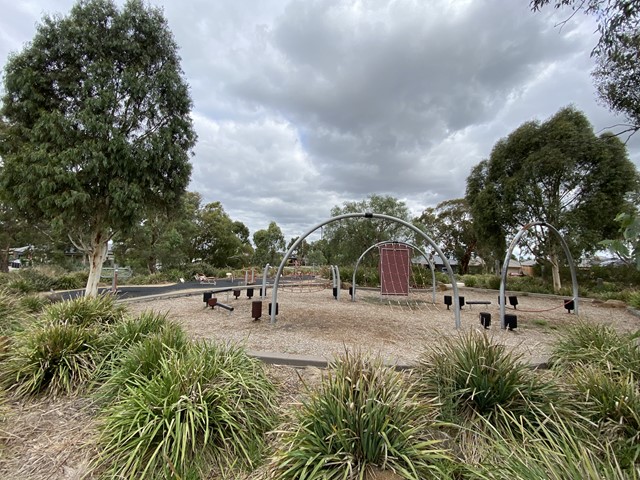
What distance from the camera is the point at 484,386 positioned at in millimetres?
2863

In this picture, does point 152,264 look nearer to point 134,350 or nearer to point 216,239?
point 216,239

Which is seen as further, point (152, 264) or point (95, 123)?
point (152, 264)

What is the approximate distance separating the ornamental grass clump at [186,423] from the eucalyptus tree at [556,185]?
1662 cm

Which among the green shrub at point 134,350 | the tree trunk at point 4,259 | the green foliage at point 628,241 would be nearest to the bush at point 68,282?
the tree trunk at point 4,259

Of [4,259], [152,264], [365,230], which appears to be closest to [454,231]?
[365,230]

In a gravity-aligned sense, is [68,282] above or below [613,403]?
above

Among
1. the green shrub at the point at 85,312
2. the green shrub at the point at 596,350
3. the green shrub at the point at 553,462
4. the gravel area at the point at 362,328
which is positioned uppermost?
the green shrub at the point at 85,312

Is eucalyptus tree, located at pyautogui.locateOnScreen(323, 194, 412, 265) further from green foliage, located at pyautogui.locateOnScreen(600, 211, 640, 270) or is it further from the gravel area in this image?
green foliage, located at pyautogui.locateOnScreen(600, 211, 640, 270)

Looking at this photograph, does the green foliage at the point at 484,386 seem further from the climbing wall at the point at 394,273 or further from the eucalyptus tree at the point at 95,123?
the eucalyptus tree at the point at 95,123

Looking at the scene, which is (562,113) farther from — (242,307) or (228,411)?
(228,411)

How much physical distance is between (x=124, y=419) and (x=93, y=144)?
9.42 m

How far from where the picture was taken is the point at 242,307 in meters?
10.2

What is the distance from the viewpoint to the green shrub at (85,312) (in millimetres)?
4453

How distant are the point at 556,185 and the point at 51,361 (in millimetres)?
20484
